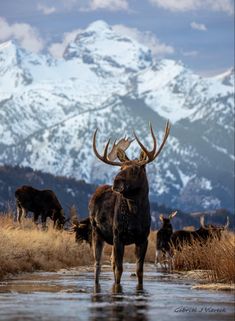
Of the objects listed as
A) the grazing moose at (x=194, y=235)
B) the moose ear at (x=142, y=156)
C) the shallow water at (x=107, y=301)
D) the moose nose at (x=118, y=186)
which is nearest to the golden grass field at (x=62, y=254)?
the shallow water at (x=107, y=301)

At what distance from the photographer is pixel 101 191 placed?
19.7 metres

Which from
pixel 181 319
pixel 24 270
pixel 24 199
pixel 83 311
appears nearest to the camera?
pixel 181 319

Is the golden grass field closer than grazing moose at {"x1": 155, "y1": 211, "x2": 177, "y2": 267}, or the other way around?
the golden grass field

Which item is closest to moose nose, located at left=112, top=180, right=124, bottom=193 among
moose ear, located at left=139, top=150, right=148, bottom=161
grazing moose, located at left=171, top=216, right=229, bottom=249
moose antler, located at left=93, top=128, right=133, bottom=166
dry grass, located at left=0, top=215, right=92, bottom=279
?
moose antler, located at left=93, top=128, right=133, bottom=166

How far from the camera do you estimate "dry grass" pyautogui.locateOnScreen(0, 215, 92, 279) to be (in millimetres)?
22625

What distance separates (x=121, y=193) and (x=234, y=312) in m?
4.75

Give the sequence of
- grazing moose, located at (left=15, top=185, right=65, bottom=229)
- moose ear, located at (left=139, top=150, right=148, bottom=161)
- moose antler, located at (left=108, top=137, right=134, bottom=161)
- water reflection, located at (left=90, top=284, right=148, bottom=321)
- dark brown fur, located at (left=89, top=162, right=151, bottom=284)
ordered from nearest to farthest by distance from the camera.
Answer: water reflection, located at (left=90, top=284, right=148, bottom=321) → dark brown fur, located at (left=89, top=162, right=151, bottom=284) → moose ear, located at (left=139, top=150, right=148, bottom=161) → moose antler, located at (left=108, top=137, right=134, bottom=161) → grazing moose, located at (left=15, top=185, right=65, bottom=229)

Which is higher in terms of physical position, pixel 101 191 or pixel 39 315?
pixel 101 191

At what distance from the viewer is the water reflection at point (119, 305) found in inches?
508

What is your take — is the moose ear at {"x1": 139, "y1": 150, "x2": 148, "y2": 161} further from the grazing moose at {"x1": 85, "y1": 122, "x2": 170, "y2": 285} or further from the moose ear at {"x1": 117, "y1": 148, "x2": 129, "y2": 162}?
the moose ear at {"x1": 117, "y1": 148, "x2": 129, "y2": 162}

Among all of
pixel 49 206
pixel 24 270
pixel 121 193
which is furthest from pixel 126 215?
pixel 49 206

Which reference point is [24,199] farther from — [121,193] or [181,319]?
[181,319]

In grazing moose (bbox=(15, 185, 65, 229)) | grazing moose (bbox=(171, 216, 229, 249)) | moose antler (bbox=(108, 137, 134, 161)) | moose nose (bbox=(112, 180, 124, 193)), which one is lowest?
moose nose (bbox=(112, 180, 124, 193))

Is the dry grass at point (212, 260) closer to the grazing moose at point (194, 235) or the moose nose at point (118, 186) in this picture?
the moose nose at point (118, 186)
